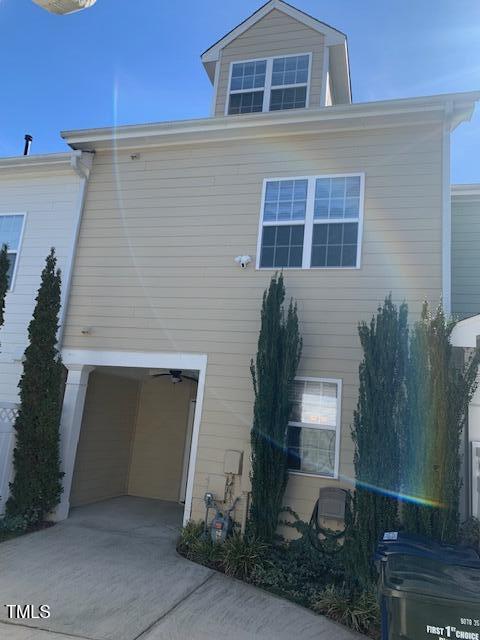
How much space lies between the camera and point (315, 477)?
6.30m

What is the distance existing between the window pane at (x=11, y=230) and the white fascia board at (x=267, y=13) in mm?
4344

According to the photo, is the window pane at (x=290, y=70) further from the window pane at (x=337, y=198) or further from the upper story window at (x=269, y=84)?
the window pane at (x=337, y=198)

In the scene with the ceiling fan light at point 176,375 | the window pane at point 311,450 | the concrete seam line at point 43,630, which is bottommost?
the concrete seam line at point 43,630

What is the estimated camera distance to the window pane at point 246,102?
27.7 feet

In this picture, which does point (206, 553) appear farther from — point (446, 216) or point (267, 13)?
point (267, 13)

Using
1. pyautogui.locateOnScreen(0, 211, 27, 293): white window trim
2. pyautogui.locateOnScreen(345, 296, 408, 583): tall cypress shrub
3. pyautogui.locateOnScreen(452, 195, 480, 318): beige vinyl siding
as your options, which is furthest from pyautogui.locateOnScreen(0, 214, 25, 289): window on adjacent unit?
pyautogui.locateOnScreen(452, 195, 480, 318): beige vinyl siding

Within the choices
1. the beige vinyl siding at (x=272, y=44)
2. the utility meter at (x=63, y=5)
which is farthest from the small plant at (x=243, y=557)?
the beige vinyl siding at (x=272, y=44)

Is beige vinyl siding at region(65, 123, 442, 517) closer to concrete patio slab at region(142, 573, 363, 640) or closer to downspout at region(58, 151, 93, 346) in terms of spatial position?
downspout at region(58, 151, 93, 346)

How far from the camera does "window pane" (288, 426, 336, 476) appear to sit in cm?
634

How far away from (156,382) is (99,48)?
19.2ft

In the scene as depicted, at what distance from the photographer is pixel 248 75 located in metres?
8.64

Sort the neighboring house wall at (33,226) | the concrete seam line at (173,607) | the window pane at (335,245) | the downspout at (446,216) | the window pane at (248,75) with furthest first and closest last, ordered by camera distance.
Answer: the window pane at (248,75) < the neighboring house wall at (33,226) < the window pane at (335,245) < the downspout at (446,216) < the concrete seam line at (173,607)

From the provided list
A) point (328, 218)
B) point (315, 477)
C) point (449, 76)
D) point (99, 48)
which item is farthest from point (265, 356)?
point (99, 48)

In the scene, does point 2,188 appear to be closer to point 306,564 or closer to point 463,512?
point 306,564
